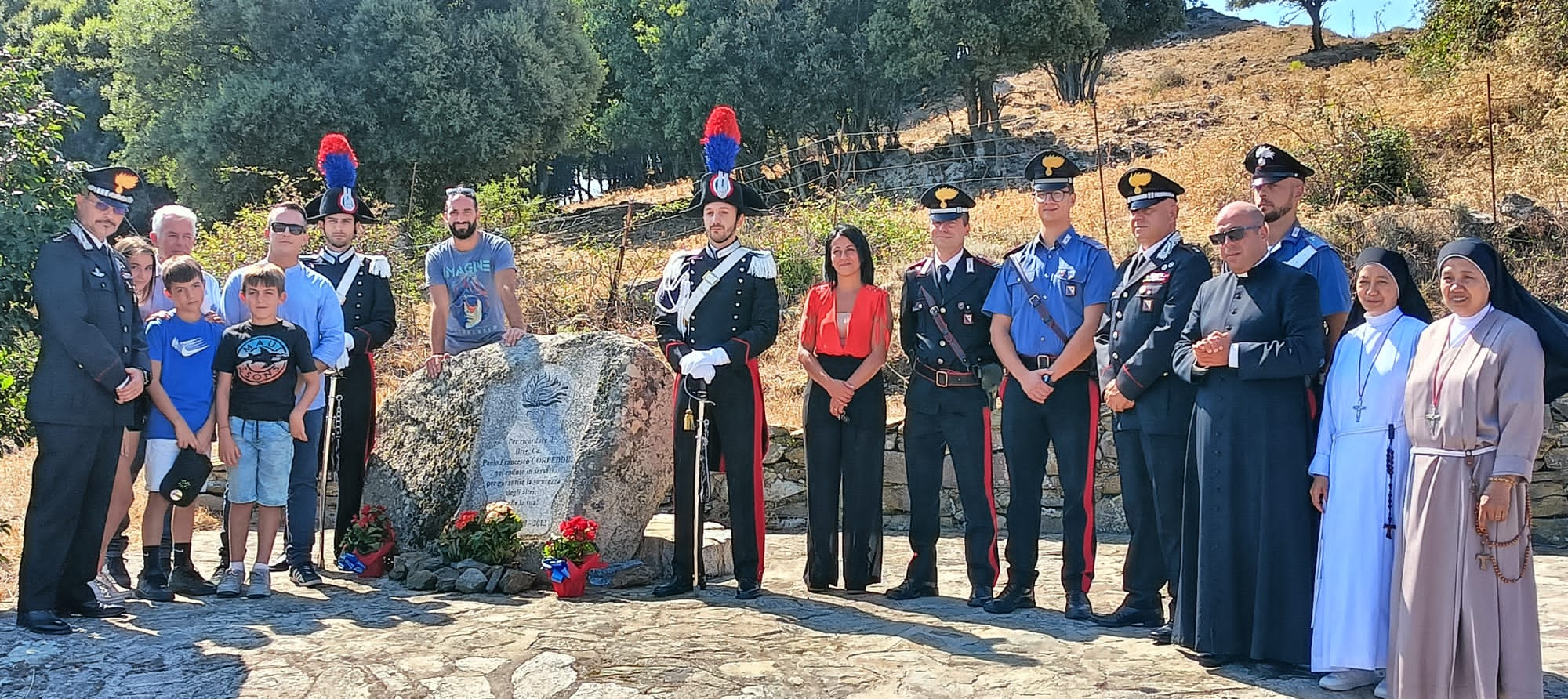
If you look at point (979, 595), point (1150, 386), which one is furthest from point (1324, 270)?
point (979, 595)

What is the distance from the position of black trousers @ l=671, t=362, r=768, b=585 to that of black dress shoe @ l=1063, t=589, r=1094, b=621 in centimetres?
150

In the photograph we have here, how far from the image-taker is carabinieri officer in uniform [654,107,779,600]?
20.0 feet

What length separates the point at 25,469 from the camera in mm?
10344

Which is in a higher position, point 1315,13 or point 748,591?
point 1315,13

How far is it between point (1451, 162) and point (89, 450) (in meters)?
12.8

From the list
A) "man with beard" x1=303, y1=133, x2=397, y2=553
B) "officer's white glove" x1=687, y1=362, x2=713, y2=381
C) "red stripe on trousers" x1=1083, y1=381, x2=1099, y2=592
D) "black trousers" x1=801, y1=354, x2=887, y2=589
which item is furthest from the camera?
"man with beard" x1=303, y1=133, x2=397, y2=553

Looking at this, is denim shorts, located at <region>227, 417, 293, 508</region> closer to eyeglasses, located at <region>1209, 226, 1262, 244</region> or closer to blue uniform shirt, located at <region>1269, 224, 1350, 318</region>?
eyeglasses, located at <region>1209, 226, 1262, 244</region>

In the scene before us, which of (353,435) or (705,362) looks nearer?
(705,362)

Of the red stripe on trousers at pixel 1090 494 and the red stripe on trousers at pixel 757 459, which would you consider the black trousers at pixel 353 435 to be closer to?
the red stripe on trousers at pixel 757 459

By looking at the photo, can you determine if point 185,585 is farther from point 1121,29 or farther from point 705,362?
point 1121,29

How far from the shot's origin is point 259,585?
6055mm

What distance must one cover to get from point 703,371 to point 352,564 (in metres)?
2.30

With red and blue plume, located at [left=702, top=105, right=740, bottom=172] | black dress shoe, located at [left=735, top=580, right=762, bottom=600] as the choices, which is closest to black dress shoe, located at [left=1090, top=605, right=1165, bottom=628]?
black dress shoe, located at [left=735, top=580, right=762, bottom=600]

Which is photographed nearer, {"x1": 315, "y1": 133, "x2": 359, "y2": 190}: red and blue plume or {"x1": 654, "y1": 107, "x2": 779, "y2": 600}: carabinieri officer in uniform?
{"x1": 654, "y1": 107, "x2": 779, "y2": 600}: carabinieri officer in uniform
